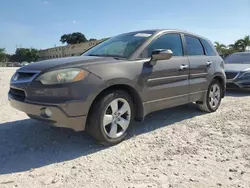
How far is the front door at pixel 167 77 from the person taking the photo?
12.7ft

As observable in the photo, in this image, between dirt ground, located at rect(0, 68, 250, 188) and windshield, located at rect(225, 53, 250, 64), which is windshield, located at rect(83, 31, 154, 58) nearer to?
dirt ground, located at rect(0, 68, 250, 188)

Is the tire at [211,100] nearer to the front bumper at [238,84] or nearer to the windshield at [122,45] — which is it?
the windshield at [122,45]

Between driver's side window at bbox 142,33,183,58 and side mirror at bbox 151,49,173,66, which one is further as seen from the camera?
driver's side window at bbox 142,33,183,58

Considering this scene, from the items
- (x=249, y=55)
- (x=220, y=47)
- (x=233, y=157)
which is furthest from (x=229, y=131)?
(x=220, y=47)

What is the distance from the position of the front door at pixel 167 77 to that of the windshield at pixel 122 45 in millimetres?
207

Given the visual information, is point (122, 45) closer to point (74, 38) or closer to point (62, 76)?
point (62, 76)

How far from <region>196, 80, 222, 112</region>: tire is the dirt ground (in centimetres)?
54

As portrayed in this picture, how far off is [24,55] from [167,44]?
102 metres

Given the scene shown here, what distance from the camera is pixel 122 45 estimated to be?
4.24 m

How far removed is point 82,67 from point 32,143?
4.44 ft

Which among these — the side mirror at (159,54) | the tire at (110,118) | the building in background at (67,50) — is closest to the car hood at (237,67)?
the side mirror at (159,54)

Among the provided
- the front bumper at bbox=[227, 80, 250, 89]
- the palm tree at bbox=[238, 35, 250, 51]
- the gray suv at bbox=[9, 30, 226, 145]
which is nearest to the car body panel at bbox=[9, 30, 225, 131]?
the gray suv at bbox=[9, 30, 226, 145]

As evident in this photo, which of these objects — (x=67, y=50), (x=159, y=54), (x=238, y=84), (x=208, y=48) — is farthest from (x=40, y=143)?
(x=67, y=50)

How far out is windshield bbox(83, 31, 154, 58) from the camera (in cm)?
398
